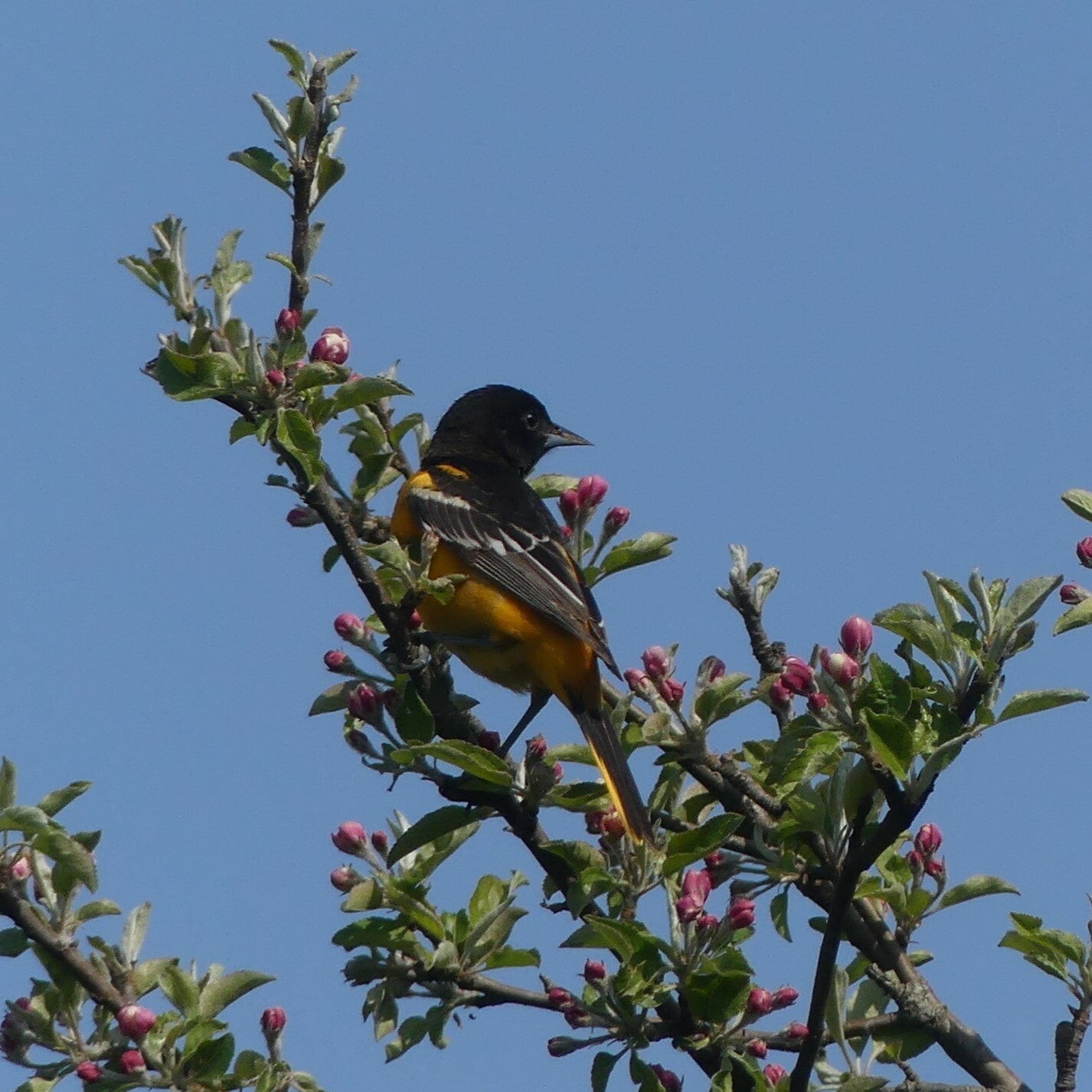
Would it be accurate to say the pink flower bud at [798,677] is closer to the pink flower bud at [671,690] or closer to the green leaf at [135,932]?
the pink flower bud at [671,690]

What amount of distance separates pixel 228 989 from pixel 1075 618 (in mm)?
1926

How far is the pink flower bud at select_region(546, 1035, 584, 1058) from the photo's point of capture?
3285 millimetres

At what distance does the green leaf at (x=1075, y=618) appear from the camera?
3.06 meters

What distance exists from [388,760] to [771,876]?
0.96m

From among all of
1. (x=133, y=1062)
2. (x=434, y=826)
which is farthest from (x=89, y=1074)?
(x=434, y=826)

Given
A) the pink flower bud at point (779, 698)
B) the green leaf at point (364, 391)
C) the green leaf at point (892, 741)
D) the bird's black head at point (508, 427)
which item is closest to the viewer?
the green leaf at point (892, 741)

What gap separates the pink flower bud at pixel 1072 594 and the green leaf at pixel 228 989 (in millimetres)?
1866

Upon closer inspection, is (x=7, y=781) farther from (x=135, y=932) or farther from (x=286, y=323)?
(x=286, y=323)

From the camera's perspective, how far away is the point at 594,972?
3.22 meters

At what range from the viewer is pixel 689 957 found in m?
3.24

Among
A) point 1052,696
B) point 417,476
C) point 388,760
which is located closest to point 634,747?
point 388,760

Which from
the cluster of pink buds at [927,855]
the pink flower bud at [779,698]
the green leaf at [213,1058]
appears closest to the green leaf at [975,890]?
the cluster of pink buds at [927,855]

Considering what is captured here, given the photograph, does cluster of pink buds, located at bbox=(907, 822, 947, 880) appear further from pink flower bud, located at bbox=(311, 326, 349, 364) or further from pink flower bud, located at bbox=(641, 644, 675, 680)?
pink flower bud, located at bbox=(311, 326, 349, 364)

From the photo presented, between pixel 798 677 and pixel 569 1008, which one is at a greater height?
pixel 798 677
